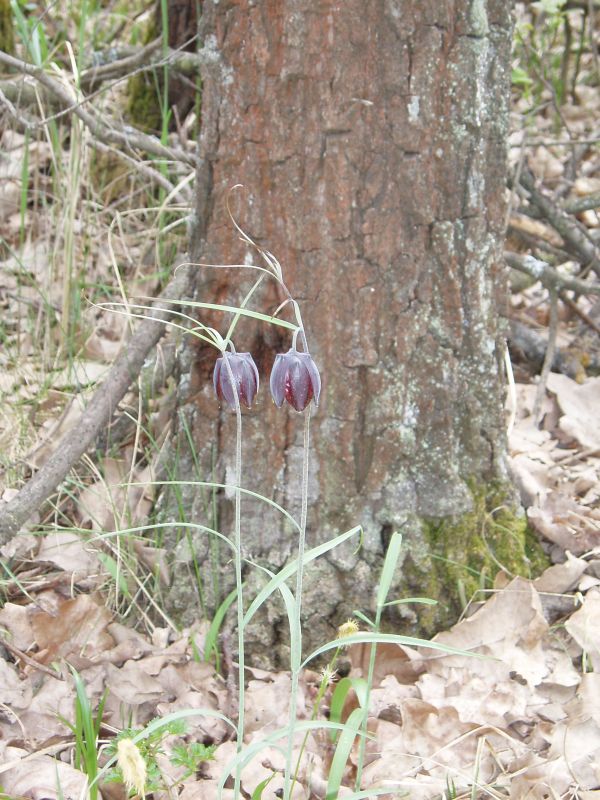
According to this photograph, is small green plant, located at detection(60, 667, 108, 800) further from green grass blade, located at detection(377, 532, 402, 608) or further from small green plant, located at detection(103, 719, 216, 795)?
green grass blade, located at detection(377, 532, 402, 608)

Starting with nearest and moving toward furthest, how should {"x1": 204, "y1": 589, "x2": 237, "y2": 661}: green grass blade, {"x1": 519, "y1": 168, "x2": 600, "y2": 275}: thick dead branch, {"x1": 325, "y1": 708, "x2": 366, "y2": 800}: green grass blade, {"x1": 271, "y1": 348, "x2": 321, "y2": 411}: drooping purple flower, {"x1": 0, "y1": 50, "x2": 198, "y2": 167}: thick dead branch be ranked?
{"x1": 271, "y1": 348, "x2": 321, "y2": 411}: drooping purple flower, {"x1": 325, "y1": 708, "x2": 366, "y2": 800}: green grass blade, {"x1": 204, "y1": 589, "x2": 237, "y2": 661}: green grass blade, {"x1": 0, "y1": 50, "x2": 198, "y2": 167}: thick dead branch, {"x1": 519, "y1": 168, "x2": 600, "y2": 275}: thick dead branch

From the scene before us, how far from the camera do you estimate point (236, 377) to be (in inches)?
54.6

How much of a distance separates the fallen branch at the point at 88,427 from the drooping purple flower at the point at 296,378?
31.0 inches

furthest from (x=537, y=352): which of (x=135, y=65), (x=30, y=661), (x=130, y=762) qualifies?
(x=130, y=762)

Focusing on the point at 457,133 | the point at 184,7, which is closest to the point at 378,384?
the point at 457,133

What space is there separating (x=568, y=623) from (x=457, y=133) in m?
1.08

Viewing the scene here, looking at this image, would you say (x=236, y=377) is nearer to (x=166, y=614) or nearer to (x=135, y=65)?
(x=166, y=614)

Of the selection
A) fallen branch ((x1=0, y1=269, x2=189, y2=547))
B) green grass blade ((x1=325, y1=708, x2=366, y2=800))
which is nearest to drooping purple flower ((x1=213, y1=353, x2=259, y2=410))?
green grass blade ((x1=325, y1=708, x2=366, y2=800))

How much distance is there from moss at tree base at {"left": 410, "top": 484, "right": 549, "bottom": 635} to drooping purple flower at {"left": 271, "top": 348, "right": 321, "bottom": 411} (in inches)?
34.8

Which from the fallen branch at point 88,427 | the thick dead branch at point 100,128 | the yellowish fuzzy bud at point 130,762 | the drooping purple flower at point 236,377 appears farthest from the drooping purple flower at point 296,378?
the thick dead branch at point 100,128

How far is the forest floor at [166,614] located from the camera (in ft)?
5.79

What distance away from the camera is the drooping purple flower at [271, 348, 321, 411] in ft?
4.33

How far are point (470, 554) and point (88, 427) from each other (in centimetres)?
97

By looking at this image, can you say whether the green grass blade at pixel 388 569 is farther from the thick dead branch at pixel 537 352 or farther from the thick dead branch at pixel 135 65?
the thick dead branch at pixel 135 65
